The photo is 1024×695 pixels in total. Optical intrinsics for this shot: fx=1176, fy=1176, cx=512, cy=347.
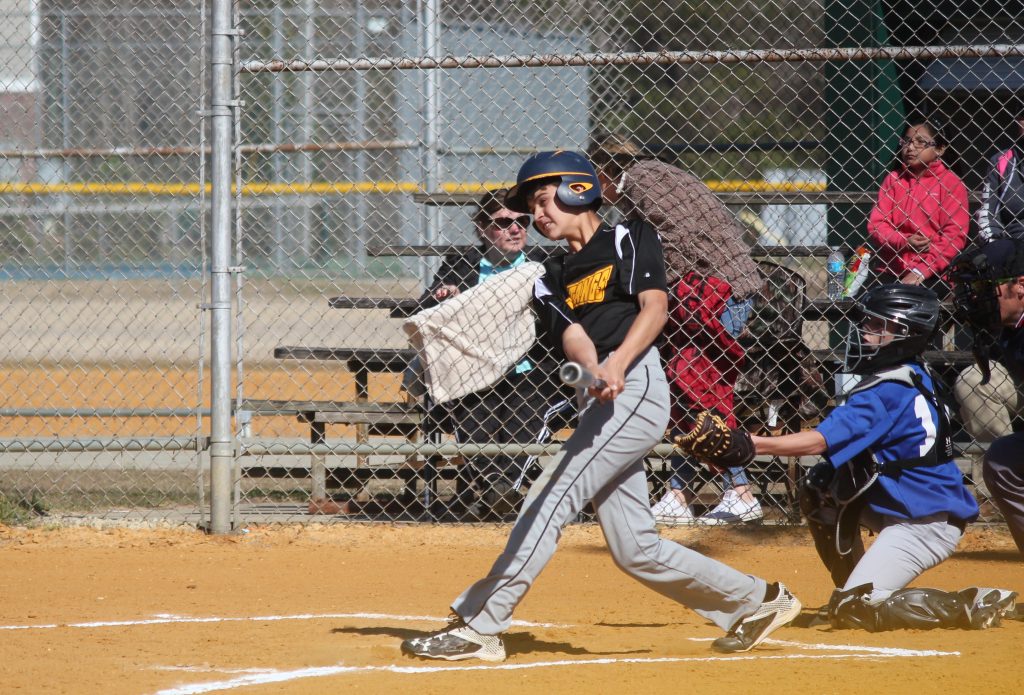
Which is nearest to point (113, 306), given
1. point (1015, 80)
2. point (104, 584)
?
point (104, 584)

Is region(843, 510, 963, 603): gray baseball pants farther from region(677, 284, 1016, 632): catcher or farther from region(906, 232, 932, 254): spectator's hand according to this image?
region(906, 232, 932, 254): spectator's hand

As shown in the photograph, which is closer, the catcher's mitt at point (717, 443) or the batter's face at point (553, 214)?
the catcher's mitt at point (717, 443)

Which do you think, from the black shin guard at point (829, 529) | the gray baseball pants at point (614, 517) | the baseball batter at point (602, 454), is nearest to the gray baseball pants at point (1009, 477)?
the black shin guard at point (829, 529)

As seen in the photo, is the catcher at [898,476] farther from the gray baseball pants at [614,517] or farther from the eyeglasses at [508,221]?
the eyeglasses at [508,221]

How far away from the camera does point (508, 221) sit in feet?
21.8

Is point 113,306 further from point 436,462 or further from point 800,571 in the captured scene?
point 800,571

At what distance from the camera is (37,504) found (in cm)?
657

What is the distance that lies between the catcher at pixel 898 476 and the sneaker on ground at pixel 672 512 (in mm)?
1944

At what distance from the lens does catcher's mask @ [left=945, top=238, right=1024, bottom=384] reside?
14.7ft

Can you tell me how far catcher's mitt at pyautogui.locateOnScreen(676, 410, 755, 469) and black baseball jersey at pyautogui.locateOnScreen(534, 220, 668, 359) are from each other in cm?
38

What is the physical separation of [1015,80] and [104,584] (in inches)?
234

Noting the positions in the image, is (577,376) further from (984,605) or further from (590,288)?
(984,605)

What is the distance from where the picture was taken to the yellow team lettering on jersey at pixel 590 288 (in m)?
→ 3.90

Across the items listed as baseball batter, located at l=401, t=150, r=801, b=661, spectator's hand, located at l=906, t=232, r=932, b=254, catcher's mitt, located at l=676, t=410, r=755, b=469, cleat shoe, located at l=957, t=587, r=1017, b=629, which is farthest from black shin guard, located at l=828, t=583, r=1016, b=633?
spectator's hand, located at l=906, t=232, r=932, b=254
